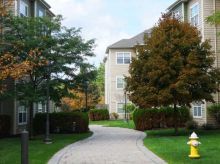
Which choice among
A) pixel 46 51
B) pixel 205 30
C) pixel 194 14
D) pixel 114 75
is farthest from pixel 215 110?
pixel 114 75

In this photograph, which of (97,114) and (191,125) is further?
(97,114)

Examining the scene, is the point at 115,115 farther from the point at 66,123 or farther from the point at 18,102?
the point at 18,102

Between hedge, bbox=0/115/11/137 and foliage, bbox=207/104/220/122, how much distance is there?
1319 centimetres

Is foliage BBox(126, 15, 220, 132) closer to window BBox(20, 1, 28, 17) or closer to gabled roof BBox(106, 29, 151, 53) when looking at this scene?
window BBox(20, 1, 28, 17)

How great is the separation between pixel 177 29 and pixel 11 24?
932 cm

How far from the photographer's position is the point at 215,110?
31.8 metres

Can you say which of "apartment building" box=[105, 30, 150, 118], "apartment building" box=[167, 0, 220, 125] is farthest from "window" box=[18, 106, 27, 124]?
"apartment building" box=[105, 30, 150, 118]

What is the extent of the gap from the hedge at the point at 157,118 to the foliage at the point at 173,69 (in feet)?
25.8

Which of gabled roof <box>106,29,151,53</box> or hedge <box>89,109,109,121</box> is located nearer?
hedge <box>89,109,109,121</box>

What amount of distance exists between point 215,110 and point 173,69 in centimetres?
690

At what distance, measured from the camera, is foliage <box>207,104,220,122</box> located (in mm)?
31688

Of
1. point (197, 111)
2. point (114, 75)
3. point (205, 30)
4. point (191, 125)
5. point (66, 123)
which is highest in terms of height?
point (205, 30)

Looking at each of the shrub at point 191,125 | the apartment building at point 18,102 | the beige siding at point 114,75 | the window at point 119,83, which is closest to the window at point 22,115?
the apartment building at point 18,102

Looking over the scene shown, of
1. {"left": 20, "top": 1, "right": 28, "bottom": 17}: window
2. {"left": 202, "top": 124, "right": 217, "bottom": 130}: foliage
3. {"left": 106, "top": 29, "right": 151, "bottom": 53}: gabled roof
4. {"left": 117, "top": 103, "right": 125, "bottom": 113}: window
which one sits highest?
{"left": 106, "top": 29, "right": 151, "bottom": 53}: gabled roof
